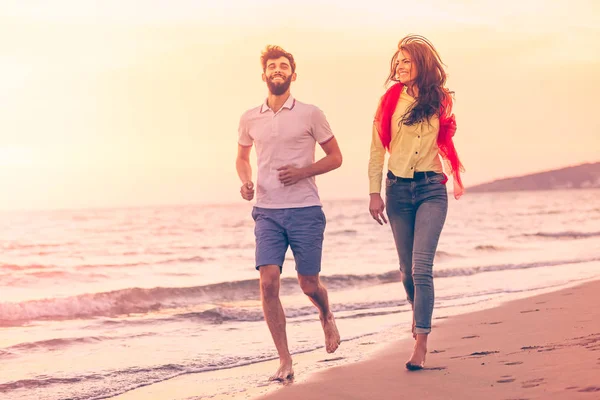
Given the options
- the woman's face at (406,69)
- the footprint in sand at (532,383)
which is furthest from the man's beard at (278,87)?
the footprint in sand at (532,383)

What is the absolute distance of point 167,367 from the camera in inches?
246

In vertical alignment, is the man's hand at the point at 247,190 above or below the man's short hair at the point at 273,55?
below

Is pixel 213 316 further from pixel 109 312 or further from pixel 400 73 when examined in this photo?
pixel 400 73

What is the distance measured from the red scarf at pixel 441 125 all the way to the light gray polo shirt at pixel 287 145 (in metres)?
0.42

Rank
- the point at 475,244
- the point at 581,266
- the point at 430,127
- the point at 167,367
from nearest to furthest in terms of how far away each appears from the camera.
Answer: the point at 430,127 → the point at 167,367 → the point at 581,266 → the point at 475,244

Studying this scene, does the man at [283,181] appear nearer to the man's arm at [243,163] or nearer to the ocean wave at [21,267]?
the man's arm at [243,163]

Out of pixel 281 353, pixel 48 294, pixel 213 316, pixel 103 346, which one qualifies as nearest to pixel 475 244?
pixel 48 294

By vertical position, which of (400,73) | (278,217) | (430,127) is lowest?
(278,217)

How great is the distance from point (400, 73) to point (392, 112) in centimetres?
26

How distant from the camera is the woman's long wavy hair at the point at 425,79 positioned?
4855 mm

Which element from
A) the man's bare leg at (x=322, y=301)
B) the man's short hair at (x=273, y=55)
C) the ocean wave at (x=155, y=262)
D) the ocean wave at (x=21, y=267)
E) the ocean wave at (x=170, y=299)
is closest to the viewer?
the man's short hair at (x=273, y=55)

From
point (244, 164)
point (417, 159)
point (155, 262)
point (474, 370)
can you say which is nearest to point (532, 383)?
point (474, 370)

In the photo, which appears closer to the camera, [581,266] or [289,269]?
[581,266]

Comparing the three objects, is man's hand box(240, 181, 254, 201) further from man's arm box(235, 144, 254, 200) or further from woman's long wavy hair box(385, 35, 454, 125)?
woman's long wavy hair box(385, 35, 454, 125)
